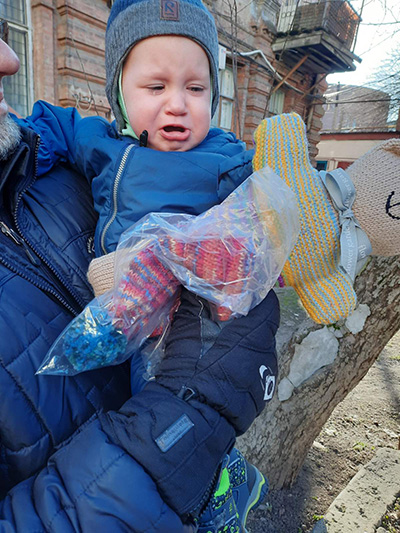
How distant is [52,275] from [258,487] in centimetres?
110

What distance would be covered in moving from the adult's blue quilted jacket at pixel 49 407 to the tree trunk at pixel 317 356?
120 centimetres

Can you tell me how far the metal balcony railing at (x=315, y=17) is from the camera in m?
8.97

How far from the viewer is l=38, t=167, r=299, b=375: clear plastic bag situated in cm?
94

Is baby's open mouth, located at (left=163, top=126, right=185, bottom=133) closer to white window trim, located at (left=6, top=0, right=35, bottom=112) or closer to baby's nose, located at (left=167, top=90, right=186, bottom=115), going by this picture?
baby's nose, located at (left=167, top=90, right=186, bottom=115)

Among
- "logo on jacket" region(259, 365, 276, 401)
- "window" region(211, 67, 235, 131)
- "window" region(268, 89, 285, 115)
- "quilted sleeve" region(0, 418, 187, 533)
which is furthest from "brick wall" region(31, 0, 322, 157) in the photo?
"quilted sleeve" region(0, 418, 187, 533)

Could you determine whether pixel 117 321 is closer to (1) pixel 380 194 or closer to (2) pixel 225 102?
(1) pixel 380 194

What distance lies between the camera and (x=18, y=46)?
16.2 feet

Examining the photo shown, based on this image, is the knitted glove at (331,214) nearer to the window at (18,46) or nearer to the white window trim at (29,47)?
the window at (18,46)

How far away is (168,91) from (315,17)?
10.3 metres

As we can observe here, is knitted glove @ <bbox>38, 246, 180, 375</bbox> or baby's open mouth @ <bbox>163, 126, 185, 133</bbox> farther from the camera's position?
baby's open mouth @ <bbox>163, 126, 185, 133</bbox>

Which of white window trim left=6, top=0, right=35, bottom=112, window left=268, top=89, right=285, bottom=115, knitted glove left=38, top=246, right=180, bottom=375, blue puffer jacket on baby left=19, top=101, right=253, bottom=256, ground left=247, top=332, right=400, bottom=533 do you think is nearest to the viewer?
knitted glove left=38, top=246, right=180, bottom=375

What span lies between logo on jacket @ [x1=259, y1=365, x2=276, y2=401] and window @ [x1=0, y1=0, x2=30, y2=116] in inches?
205

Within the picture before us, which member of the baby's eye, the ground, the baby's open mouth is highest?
the baby's eye

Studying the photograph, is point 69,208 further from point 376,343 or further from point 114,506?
point 376,343
